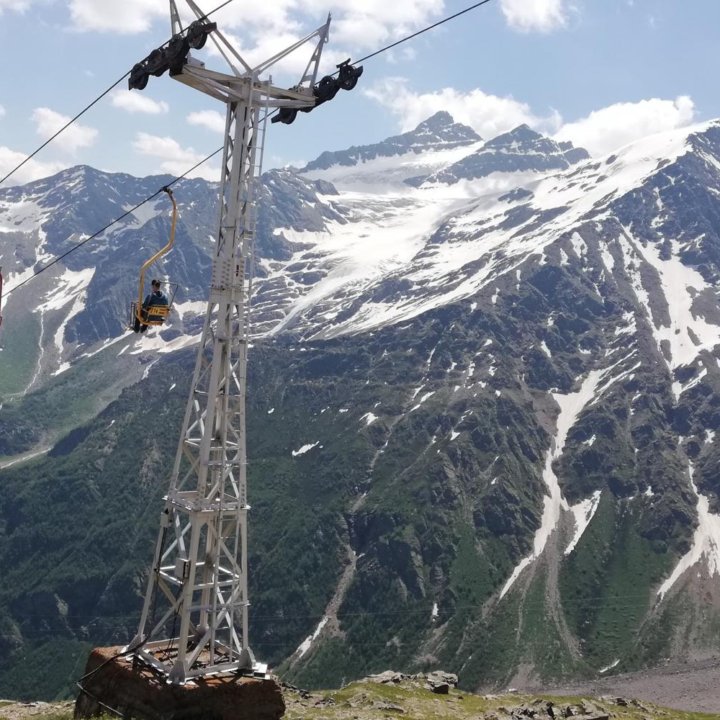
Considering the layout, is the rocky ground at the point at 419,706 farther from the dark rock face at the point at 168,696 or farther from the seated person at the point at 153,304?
the seated person at the point at 153,304

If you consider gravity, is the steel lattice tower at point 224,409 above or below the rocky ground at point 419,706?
above

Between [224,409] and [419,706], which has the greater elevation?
[224,409]

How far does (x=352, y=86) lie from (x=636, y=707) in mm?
79073

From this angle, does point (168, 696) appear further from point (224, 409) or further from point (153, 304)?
point (153, 304)

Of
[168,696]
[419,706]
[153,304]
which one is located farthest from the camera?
[419,706]

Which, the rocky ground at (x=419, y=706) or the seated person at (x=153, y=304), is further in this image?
the rocky ground at (x=419, y=706)

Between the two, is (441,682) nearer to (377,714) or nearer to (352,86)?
(377,714)

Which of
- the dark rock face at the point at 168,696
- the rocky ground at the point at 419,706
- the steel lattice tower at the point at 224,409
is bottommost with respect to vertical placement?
the rocky ground at the point at 419,706

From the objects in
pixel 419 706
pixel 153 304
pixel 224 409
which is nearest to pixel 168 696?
pixel 224 409

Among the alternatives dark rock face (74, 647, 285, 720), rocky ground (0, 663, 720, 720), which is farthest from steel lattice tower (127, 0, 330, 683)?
rocky ground (0, 663, 720, 720)

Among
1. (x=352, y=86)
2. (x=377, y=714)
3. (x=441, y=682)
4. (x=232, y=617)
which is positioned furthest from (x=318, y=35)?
(x=441, y=682)

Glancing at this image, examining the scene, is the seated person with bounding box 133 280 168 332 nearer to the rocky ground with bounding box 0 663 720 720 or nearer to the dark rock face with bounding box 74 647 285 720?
the dark rock face with bounding box 74 647 285 720

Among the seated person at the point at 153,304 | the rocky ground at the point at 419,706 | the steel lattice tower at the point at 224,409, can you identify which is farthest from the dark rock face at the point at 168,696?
the seated person at the point at 153,304

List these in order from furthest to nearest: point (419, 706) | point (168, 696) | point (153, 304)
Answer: point (419, 706) → point (153, 304) → point (168, 696)
